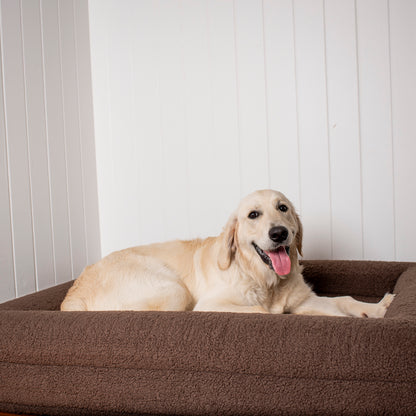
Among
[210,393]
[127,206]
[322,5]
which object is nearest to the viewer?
[210,393]

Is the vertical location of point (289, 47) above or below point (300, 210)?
above

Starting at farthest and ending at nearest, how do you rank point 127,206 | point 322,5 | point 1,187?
point 127,206, point 322,5, point 1,187

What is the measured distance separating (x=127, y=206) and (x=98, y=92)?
0.97 metres

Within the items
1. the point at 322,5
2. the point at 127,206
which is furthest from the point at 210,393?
the point at 322,5

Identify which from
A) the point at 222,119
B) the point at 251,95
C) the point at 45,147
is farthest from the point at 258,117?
the point at 45,147

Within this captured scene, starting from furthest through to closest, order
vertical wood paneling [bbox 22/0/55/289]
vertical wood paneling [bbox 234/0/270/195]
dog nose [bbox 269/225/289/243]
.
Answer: vertical wood paneling [bbox 234/0/270/195] < vertical wood paneling [bbox 22/0/55/289] < dog nose [bbox 269/225/289/243]

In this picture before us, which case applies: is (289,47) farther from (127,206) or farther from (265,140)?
(127,206)

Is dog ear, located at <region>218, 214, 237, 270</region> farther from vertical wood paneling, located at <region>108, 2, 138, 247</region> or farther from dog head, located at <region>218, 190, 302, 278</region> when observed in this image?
vertical wood paneling, located at <region>108, 2, 138, 247</region>

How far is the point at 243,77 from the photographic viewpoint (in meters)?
3.04

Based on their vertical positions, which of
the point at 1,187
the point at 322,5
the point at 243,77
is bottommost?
the point at 1,187

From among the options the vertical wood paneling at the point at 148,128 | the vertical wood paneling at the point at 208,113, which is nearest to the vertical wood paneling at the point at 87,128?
the vertical wood paneling at the point at 148,128

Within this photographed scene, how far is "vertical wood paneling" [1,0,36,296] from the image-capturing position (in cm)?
243

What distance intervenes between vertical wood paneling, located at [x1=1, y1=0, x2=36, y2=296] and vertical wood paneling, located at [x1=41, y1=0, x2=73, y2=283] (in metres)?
0.26

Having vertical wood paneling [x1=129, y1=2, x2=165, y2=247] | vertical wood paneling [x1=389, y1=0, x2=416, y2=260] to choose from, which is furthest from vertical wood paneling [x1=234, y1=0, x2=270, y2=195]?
vertical wood paneling [x1=389, y1=0, x2=416, y2=260]
